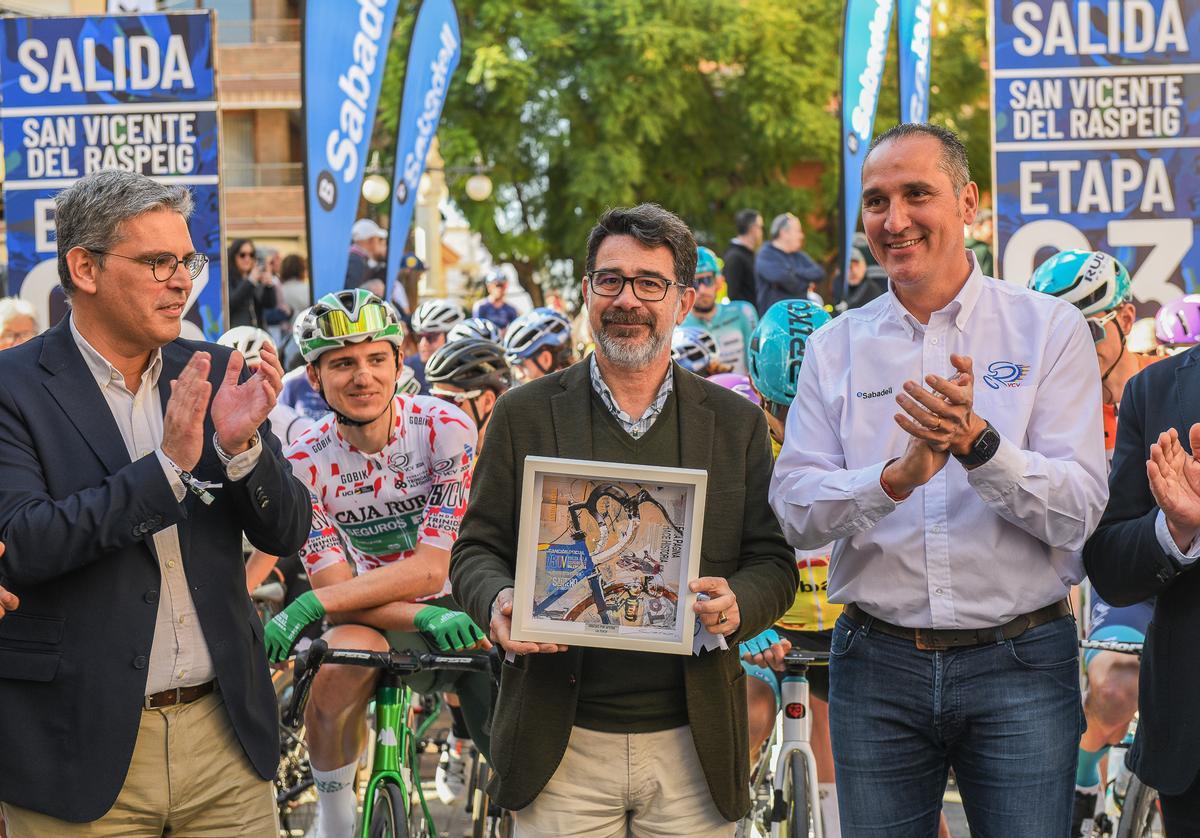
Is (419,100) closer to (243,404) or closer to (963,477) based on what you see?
(243,404)

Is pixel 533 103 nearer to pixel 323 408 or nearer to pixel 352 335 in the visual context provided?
pixel 323 408

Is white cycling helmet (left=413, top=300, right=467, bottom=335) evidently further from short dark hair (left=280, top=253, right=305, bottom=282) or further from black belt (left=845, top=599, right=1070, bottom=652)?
black belt (left=845, top=599, right=1070, bottom=652)

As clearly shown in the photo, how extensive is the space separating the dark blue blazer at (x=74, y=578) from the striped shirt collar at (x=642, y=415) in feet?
3.07

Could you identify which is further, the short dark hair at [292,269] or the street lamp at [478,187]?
the street lamp at [478,187]

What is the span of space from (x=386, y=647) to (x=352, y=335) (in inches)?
47.2

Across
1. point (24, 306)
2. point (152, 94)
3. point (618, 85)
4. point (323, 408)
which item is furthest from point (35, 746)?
point (618, 85)

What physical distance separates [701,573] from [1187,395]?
54.3 inches

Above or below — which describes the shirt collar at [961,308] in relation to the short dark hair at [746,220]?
below

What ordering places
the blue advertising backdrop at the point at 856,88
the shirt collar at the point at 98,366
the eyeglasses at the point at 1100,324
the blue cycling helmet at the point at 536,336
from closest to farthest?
the shirt collar at the point at 98,366
the eyeglasses at the point at 1100,324
the blue cycling helmet at the point at 536,336
the blue advertising backdrop at the point at 856,88

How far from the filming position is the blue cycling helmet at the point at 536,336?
10.6 m

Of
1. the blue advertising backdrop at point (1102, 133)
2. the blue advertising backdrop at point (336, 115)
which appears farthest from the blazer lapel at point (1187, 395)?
the blue advertising backdrop at point (336, 115)

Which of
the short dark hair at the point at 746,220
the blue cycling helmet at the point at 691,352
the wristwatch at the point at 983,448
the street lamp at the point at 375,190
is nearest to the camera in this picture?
the wristwatch at the point at 983,448

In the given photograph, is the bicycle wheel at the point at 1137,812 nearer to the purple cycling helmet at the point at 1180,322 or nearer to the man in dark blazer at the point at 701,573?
the man in dark blazer at the point at 701,573

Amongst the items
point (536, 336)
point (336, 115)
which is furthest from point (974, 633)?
point (336, 115)
